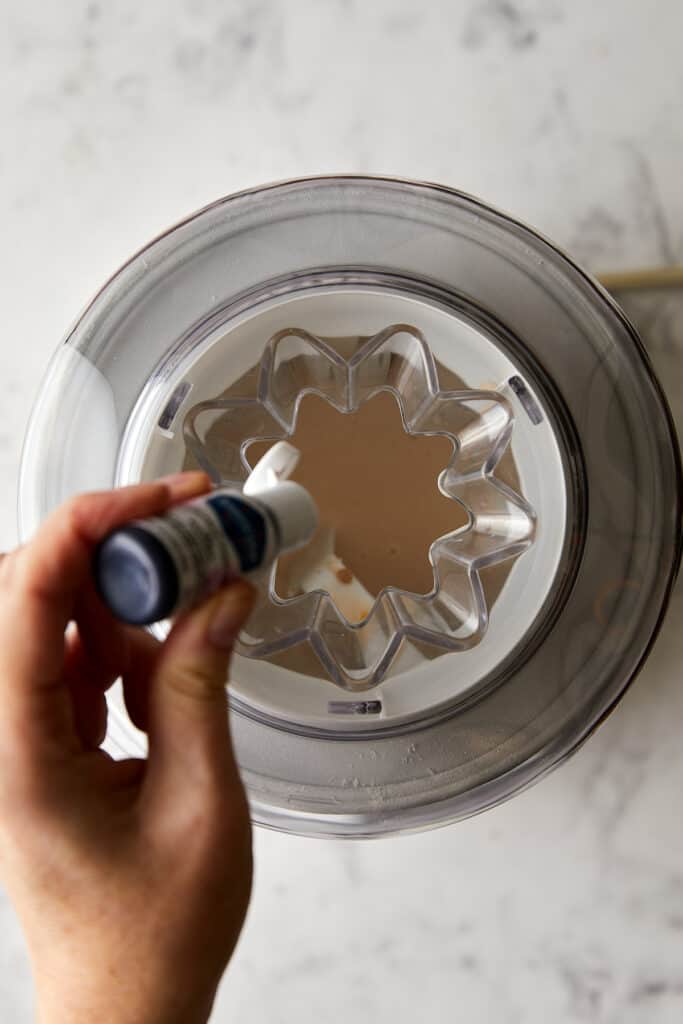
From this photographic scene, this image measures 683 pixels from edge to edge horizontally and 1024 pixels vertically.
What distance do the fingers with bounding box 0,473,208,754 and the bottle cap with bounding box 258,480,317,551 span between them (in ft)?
0.17

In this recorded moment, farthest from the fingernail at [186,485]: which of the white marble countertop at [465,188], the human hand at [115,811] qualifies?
the white marble countertop at [465,188]

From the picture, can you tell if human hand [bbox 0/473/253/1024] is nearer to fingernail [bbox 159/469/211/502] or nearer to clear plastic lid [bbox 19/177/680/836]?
fingernail [bbox 159/469/211/502]

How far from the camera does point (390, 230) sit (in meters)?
0.47

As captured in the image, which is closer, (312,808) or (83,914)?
(83,914)

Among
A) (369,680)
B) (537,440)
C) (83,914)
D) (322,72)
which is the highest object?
(322,72)

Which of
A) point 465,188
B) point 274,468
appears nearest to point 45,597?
point 274,468

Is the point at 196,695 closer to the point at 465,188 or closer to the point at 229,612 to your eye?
the point at 229,612

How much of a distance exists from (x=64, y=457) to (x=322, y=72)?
262 mm

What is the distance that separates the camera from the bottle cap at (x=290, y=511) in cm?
35

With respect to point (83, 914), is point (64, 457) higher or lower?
higher

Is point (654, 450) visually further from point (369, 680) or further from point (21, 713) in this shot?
point (21, 713)

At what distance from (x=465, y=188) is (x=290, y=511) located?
27 cm

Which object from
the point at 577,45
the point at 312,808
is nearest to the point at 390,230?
the point at 577,45

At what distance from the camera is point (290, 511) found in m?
0.36
